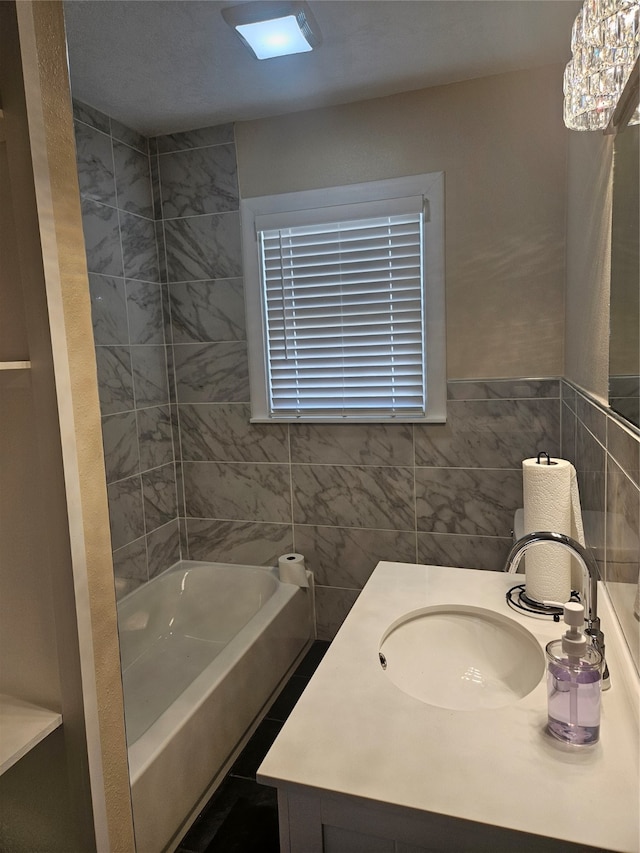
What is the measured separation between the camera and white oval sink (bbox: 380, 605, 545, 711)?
1.24m

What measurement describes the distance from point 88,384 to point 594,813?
106cm

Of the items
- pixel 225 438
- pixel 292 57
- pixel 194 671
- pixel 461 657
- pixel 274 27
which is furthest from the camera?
pixel 225 438

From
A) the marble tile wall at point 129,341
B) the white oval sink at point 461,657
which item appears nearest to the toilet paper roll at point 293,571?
the marble tile wall at point 129,341

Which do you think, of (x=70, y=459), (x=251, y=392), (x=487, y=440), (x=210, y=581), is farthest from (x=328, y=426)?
(x=70, y=459)

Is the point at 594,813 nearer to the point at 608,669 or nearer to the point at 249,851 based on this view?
the point at 608,669

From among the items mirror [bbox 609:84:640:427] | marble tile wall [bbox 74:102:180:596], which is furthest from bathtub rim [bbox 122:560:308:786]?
mirror [bbox 609:84:640:427]

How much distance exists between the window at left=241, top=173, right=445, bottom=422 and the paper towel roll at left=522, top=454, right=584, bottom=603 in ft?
4.06

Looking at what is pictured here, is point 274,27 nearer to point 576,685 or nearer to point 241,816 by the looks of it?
point 576,685

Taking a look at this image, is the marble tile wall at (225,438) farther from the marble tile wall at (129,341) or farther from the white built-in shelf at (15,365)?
the white built-in shelf at (15,365)

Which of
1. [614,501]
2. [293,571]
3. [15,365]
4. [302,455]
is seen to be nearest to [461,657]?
[614,501]

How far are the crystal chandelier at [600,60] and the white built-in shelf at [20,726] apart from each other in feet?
4.80

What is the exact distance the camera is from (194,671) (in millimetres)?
2619

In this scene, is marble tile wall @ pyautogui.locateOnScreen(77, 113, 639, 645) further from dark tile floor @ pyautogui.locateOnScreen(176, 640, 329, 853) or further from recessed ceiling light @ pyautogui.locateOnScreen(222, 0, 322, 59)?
dark tile floor @ pyautogui.locateOnScreen(176, 640, 329, 853)

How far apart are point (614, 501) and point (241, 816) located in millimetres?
1654
